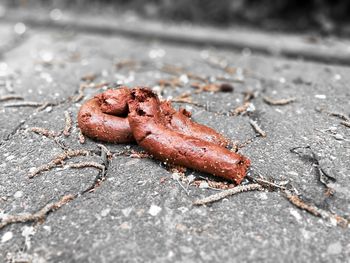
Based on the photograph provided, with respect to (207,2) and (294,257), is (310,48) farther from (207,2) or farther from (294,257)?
(294,257)

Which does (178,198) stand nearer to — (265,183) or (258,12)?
(265,183)

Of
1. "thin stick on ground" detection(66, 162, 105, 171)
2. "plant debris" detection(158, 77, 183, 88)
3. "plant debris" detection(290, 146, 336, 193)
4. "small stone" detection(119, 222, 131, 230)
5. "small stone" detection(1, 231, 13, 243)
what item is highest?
"plant debris" detection(290, 146, 336, 193)

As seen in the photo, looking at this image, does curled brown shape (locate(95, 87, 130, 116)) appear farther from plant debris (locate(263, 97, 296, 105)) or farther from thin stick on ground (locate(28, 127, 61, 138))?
plant debris (locate(263, 97, 296, 105))

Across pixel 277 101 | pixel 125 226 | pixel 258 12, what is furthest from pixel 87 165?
pixel 258 12

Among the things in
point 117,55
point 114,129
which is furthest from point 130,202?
point 117,55

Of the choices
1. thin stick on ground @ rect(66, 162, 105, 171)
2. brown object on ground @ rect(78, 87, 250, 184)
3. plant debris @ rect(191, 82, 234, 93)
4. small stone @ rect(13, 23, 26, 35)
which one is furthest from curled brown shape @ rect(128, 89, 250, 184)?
small stone @ rect(13, 23, 26, 35)

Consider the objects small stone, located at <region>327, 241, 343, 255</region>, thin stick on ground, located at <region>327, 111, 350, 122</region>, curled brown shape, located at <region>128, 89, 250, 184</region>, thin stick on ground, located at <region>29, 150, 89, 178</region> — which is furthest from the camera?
thin stick on ground, located at <region>327, 111, 350, 122</region>

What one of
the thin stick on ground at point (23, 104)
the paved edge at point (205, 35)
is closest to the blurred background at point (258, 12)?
the paved edge at point (205, 35)

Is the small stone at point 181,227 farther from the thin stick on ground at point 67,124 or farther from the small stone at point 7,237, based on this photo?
the thin stick on ground at point 67,124
